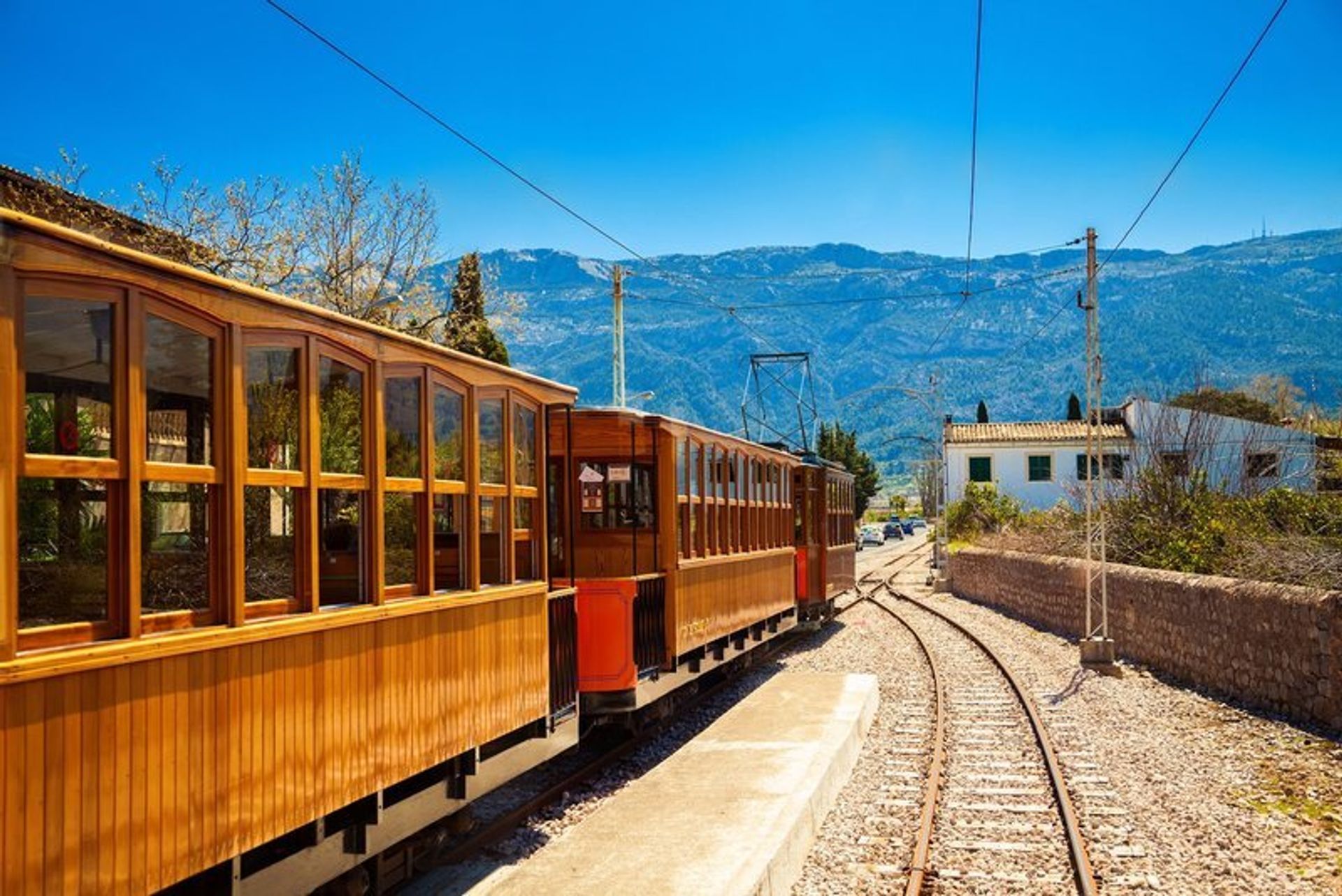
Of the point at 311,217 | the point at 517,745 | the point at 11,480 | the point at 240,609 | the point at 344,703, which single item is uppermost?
the point at 311,217

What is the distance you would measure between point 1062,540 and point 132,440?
24310 millimetres

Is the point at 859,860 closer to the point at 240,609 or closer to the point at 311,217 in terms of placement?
the point at 240,609

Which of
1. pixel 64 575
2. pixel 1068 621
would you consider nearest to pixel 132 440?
pixel 64 575

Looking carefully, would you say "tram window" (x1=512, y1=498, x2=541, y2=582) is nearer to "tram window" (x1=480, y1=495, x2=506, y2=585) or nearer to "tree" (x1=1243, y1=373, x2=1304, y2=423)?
"tram window" (x1=480, y1=495, x2=506, y2=585)

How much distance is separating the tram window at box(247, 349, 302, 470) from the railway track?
4225 millimetres

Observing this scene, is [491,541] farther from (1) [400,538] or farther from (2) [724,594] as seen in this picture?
(2) [724,594]

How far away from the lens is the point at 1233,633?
1338cm

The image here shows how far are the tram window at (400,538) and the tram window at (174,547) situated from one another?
4.21 feet

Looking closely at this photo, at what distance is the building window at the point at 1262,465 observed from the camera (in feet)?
85.5

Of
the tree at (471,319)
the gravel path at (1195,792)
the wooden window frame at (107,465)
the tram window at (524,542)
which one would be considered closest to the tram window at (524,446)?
the tram window at (524,542)

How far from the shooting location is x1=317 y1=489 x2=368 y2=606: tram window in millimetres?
5363

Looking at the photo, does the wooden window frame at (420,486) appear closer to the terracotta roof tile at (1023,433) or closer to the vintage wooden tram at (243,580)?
the vintage wooden tram at (243,580)

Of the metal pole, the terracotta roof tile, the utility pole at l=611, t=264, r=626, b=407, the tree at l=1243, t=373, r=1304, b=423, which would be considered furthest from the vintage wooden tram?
the tree at l=1243, t=373, r=1304, b=423

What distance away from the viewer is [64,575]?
3.95 meters
